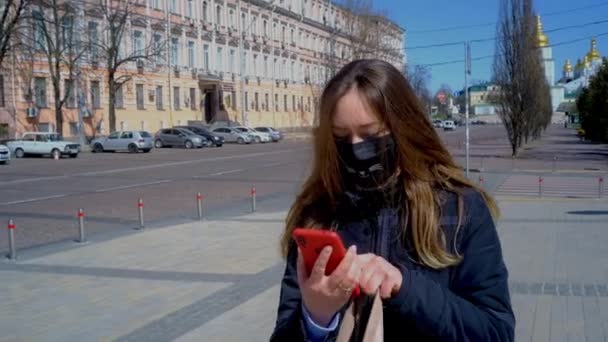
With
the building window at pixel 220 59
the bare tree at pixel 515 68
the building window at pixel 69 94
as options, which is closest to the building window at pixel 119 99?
the building window at pixel 69 94

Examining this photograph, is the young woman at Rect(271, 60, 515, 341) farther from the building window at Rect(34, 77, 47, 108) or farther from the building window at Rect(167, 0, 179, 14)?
the building window at Rect(167, 0, 179, 14)

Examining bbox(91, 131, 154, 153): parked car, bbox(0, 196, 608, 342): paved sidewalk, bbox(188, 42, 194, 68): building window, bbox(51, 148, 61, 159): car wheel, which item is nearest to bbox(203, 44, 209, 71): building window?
bbox(188, 42, 194, 68): building window

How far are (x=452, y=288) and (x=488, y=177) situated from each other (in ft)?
78.4

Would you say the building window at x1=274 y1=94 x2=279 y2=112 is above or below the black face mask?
above

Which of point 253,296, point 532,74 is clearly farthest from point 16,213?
point 532,74

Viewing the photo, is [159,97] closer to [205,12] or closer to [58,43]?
[205,12]

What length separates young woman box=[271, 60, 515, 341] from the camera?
1.57 metres

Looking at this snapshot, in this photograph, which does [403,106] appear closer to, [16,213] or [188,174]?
[16,213]

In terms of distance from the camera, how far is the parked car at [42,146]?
3984 centimetres

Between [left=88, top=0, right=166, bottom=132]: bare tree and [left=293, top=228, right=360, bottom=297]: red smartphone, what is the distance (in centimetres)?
5141

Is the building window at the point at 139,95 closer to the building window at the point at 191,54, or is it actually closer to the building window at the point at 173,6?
the building window at the point at 191,54

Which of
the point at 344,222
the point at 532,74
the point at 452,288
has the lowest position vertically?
the point at 452,288

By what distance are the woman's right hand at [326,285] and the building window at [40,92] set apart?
50010 millimetres

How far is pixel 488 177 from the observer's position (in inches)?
971
